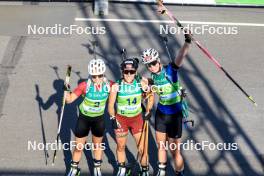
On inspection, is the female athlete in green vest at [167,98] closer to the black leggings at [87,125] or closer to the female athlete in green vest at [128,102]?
the female athlete in green vest at [128,102]

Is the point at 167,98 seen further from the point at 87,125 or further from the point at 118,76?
the point at 118,76

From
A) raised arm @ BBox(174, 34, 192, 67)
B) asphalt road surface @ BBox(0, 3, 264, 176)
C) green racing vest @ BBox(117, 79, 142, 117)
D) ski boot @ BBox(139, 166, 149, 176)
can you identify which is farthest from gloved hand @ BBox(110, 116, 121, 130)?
raised arm @ BBox(174, 34, 192, 67)

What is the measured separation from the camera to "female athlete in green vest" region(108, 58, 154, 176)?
28.9 ft

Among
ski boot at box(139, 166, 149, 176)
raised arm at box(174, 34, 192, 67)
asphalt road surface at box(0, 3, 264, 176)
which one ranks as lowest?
ski boot at box(139, 166, 149, 176)

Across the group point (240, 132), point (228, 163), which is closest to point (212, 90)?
point (240, 132)

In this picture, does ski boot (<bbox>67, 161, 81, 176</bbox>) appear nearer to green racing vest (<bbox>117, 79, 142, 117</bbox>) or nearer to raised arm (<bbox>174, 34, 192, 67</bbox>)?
green racing vest (<bbox>117, 79, 142, 117</bbox>)

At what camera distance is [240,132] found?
11.2 metres

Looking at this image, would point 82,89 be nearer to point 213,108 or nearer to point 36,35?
point 213,108

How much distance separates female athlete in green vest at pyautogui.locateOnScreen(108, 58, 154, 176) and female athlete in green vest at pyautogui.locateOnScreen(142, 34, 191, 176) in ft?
0.75

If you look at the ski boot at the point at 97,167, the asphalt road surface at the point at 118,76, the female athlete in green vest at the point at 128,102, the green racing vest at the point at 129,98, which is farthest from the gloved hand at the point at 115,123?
the asphalt road surface at the point at 118,76

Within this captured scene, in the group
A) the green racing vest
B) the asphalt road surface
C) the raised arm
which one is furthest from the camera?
the asphalt road surface

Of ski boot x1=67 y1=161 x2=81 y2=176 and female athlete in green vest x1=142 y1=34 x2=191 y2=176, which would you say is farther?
ski boot x1=67 y1=161 x2=81 y2=176

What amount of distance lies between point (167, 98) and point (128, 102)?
2.43 ft

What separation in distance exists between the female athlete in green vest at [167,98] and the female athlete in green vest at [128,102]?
23cm
